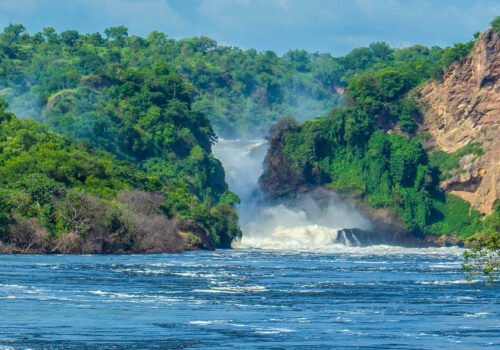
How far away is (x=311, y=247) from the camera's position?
12600cm

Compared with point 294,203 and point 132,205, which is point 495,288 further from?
point 294,203

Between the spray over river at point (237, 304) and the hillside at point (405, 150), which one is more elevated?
the hillside at point (405, 150)

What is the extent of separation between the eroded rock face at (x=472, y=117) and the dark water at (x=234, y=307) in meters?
76.4

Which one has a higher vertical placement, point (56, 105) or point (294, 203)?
point (56, 105)

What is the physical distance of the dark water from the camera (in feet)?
123

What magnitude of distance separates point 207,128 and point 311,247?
121ft

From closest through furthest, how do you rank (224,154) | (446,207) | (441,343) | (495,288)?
(441,343), (495,288), (446,207), (224,154)

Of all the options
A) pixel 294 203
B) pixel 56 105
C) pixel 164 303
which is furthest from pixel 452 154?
pixel 164 303

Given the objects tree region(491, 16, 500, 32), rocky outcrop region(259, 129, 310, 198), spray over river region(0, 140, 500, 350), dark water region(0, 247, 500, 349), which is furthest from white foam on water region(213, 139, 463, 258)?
dark water region(0, 247, 500, 349)

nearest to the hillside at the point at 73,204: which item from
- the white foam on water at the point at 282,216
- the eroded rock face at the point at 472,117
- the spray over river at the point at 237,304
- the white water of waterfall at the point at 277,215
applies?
the spray over river at the point at 237,304

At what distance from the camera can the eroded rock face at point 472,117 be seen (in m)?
146

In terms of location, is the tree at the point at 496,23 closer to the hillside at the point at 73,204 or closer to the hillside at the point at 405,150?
the hillside at the point at 405,150

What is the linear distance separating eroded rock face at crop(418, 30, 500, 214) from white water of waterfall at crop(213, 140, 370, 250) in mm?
15597

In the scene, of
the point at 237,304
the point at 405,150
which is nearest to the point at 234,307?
the point at 237,304
